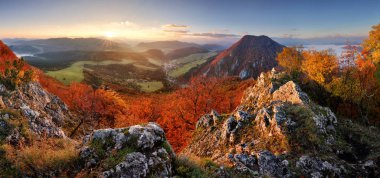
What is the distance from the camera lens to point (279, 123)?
760 inches

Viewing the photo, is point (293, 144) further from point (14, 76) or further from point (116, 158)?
point (14, 76)

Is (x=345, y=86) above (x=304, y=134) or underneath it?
above

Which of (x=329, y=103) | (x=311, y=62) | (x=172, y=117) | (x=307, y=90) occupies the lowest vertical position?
(x=172, y=117)

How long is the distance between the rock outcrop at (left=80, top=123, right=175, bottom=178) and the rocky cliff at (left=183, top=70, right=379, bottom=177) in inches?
202

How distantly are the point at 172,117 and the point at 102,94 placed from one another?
2692 cm

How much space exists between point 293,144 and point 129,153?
44.5 ft

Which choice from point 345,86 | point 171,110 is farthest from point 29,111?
point 345,86

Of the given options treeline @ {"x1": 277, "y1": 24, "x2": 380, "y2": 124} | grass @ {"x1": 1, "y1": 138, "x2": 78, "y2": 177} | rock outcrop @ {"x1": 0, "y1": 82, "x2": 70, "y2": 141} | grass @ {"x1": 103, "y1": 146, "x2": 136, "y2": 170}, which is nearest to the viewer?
grass @ {"x1": 1, "y1": 138, "x2": 78, "y2": 177}

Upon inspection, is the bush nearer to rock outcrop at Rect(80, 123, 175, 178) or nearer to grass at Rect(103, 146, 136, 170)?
rock outcrop at Rect(80, 123, 175, 178)

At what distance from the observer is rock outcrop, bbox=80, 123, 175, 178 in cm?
1011

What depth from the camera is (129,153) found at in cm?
1093

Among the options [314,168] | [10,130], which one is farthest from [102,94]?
[314,168]

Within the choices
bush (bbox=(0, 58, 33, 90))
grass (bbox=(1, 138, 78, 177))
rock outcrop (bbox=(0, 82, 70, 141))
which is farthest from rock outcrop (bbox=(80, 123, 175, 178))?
bush (bbox=(0, 58, 33, 90))

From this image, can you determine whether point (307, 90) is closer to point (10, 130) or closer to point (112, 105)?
point (10, 130)
